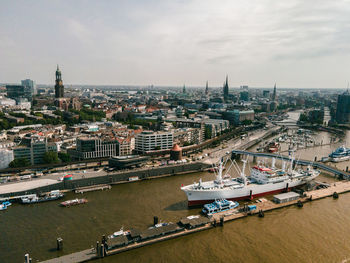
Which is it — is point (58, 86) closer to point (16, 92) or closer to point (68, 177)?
point (16, 92)

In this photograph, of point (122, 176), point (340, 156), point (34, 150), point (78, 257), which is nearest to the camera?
point (78, 257)

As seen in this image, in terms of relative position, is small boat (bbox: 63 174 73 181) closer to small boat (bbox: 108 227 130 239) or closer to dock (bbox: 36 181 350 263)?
small boat (bbox: 108 227 130 239)

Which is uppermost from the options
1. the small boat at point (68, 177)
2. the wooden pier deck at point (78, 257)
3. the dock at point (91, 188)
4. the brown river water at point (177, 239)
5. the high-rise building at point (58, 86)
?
the high-rise building at point (58, 86)

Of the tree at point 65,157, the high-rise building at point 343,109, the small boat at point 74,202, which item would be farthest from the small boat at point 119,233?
the high-rise building at point 343,109

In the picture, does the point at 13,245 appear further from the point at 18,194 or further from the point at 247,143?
the point at 247,143

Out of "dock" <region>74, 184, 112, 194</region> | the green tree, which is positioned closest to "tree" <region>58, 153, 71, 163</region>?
"dock" <region>74, 184, 112, 194</region>

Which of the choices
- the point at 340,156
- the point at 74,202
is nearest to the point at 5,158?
the point at 74,202

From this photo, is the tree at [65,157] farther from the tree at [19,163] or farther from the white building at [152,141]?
the white building at [152,141]
